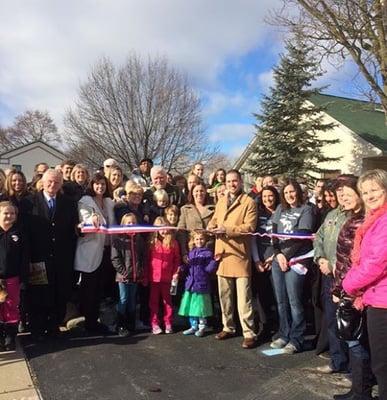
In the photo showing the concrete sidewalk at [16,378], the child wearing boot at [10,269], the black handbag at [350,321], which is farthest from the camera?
the child wearing boot at [10,269]

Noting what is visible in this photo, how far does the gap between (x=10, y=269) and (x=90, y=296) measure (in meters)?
1.20

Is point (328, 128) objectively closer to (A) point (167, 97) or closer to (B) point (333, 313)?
(A) point (167, 97)

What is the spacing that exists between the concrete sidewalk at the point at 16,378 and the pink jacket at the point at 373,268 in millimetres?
3019

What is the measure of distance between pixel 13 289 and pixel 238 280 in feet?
8.93

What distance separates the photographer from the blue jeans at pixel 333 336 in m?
5.07

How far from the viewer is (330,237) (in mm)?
5160

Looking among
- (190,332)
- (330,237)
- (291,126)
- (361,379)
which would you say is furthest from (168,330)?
(291,126)

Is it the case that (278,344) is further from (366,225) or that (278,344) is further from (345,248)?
(366,225)

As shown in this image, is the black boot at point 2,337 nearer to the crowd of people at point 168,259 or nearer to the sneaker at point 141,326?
the crowd of people at point 168,259

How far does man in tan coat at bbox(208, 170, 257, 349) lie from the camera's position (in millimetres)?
6055

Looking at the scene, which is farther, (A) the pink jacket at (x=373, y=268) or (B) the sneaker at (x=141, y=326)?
(B) the sneaker at (x=141, y=326)

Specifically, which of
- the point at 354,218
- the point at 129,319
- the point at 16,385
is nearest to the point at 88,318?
the point at 129,319

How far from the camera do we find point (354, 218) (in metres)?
4.52

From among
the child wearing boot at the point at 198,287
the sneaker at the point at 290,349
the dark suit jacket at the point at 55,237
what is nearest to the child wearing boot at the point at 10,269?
the dark suit jacket at the point at 55,237
